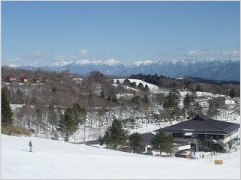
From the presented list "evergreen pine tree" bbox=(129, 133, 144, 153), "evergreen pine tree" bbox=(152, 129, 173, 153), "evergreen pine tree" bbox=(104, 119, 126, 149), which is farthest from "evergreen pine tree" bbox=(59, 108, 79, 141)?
"evergreen pine tree" bbox=(152, 129, 173, 153)

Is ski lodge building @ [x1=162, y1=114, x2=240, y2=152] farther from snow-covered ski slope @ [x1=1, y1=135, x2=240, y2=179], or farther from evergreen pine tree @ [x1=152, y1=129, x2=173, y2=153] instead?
snow-covered ski slope @ [x1=1, y1=135, x2=240, y2=179]

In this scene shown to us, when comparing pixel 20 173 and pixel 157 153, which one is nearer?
pixel 20 173

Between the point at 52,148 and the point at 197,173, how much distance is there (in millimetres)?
5449

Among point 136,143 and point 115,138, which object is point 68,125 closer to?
point 115,138

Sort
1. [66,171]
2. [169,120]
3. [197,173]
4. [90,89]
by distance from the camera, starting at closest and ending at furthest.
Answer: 1. [66,171]
2. [197,173]
3. [169,120]
4. [90,89]

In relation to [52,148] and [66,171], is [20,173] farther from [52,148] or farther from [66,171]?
[52,148]

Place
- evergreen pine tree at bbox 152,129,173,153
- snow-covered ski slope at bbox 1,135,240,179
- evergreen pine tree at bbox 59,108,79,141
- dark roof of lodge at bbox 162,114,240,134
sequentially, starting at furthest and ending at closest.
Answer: dark roof of lodge at bbox 162,114,240,134 < evergreen pine tree at bbox 59,108,79,141 < evergreen pine tree at bbox 152,129,173,153 < snow-covered ski slope at bbox 1,135,240,179

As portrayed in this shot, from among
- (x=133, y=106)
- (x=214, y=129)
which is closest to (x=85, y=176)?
(x=214, y=129)

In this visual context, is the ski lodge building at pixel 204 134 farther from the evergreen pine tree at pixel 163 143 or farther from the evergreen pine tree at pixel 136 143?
the evergreen pine tree at pixel 163 143

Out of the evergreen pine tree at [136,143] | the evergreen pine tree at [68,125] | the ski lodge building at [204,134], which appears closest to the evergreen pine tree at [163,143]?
the evergreen pine tree at [136,143]

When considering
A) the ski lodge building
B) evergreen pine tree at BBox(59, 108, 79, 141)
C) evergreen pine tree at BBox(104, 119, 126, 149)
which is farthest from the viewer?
the ski lodge building

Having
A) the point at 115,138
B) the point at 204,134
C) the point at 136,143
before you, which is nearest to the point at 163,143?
the point at 136,143

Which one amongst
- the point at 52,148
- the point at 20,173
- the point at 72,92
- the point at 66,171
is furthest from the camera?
the point at 72,92

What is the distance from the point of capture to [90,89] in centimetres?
5828
